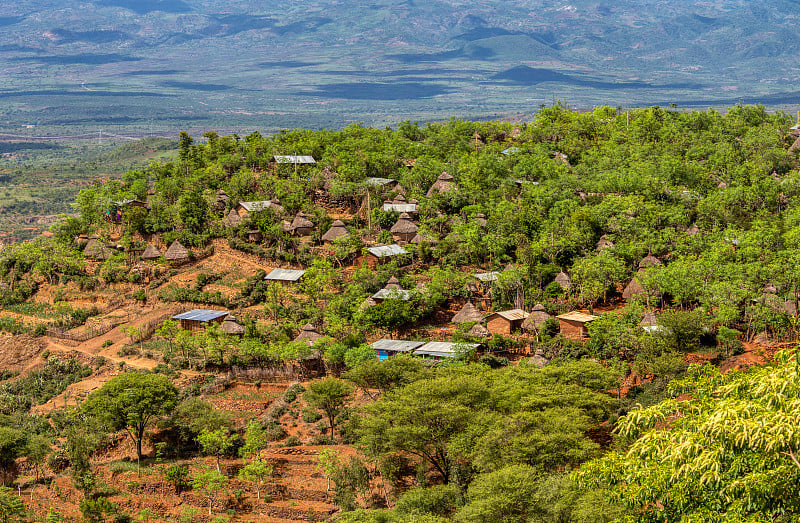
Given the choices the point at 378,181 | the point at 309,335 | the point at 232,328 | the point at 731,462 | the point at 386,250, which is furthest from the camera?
the point at 378,181

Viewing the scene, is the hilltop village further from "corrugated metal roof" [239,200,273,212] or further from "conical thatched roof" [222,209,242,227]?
"corrugated metal roof" [239,200,273,212]

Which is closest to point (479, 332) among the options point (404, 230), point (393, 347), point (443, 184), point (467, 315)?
point (467, 315)

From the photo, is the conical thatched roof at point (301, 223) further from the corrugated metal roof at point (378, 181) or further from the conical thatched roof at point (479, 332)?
the conical thatched roof at point (479, 332)

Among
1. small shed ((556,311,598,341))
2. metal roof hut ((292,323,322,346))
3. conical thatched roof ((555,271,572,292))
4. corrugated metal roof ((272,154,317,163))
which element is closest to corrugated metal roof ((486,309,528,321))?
small shed ((556,311,598,341))

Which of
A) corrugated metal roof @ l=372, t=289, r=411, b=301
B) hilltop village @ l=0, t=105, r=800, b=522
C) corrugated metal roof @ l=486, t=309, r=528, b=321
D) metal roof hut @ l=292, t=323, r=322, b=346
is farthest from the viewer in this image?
corrugated metal roof @ l=372, t=289, r=411, b=301

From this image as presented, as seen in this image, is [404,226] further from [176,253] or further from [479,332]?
[176,253]

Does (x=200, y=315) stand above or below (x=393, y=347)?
above

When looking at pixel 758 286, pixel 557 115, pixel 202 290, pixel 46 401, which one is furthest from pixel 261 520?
pixel 557 115

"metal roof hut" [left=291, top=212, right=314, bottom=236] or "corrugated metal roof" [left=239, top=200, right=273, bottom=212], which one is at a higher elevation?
"corrugated metal roof" [left=239, top=200, right=273, bottom=212]
